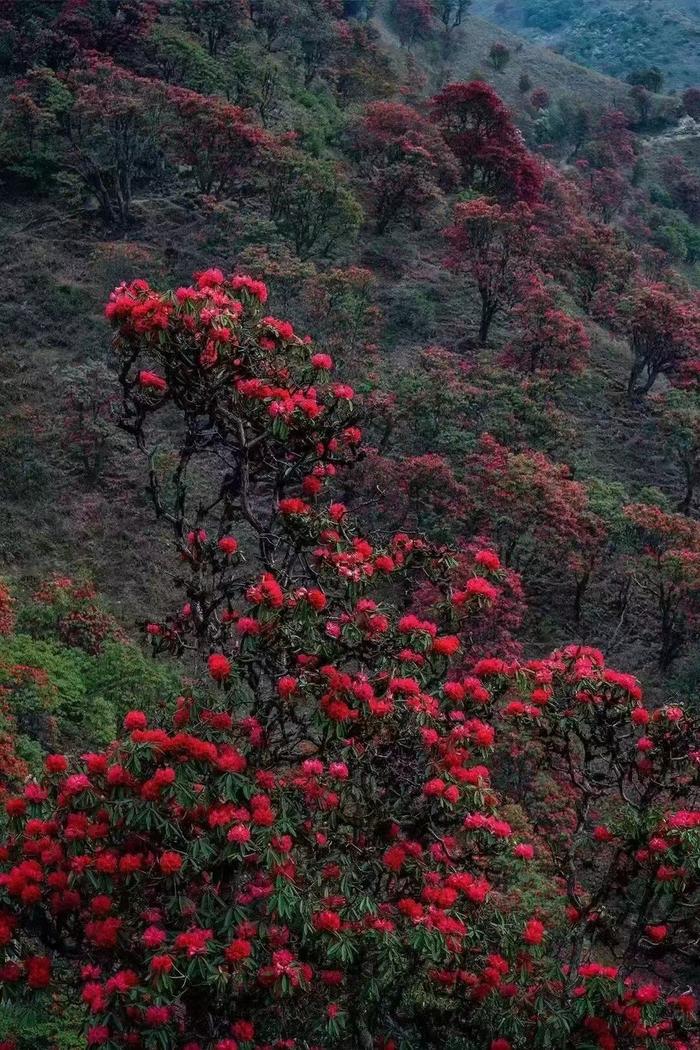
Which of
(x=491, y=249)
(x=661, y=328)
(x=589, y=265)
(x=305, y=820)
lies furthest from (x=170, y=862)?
(x=589, y=265)

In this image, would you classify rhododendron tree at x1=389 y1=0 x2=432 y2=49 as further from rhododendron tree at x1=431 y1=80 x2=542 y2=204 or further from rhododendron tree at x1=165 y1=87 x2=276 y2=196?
rhododendron tree at x1=165 y1=87 x2=276 y2=196

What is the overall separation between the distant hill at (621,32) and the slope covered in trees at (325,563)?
38.6m

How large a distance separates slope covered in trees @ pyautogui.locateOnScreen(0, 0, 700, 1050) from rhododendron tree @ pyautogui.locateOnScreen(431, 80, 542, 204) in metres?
0.11

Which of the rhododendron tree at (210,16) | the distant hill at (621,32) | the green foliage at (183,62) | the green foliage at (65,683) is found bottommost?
the green foliage at (65,683)

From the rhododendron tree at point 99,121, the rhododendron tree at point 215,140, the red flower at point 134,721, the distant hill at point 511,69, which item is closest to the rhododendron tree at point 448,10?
the distant hill at point 511,69

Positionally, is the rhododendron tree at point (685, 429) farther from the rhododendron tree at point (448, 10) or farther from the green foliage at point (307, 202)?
the rhododendron tree at point (448, 10)

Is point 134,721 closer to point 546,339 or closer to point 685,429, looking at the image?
point 685,429

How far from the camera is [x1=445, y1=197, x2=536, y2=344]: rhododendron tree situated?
64.3ft

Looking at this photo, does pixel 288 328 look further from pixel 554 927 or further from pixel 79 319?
pixel 79 319

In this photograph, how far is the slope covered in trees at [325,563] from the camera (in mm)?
4676

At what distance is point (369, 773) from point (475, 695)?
80 centimetres

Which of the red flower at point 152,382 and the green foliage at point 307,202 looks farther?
the green foliage at point 307,202

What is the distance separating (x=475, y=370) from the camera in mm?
17516

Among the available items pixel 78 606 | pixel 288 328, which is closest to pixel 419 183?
pixel 78 606
